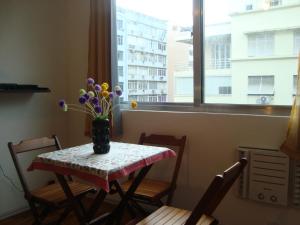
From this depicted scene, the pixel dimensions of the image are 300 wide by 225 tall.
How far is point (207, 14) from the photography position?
8.34 ft

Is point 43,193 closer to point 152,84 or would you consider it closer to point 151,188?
point 151,188

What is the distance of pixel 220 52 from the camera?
2.51 m

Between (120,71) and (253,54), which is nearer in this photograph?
(253,54)

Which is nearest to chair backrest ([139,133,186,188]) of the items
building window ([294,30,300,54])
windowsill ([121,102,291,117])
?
windowsill ([121,102,291,117])

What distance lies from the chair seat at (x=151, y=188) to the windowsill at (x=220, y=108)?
69cm

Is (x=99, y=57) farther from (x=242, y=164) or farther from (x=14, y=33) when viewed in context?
(x=242, y=164)

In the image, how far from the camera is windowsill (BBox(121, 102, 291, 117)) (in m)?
2.22

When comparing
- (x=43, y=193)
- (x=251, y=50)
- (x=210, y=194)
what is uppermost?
(x=251, y=50)

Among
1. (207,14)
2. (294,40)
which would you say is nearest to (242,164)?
(294,40)

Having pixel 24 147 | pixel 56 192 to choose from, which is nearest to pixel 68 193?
pixel 56 192

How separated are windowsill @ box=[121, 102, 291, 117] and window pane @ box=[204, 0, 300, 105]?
0.06 m

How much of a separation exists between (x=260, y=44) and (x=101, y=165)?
1.55m

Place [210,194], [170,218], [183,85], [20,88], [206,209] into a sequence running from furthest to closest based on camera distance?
[183,85] < [20,88] < [170,218] < [206,209] < [210,194]

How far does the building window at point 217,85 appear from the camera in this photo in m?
2.49
